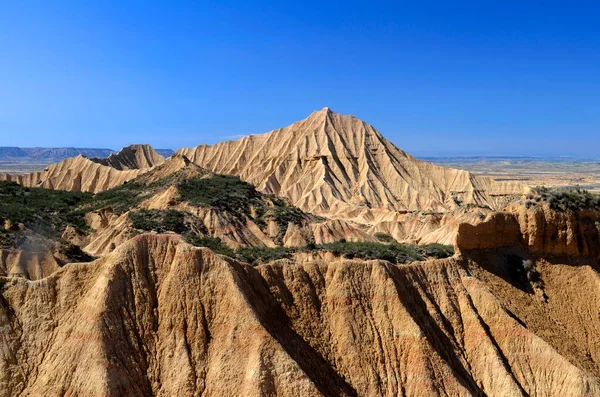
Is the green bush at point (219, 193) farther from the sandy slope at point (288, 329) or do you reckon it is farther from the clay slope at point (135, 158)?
the clay slope at point (135, 158)

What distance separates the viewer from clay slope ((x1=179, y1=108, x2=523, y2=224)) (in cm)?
11362

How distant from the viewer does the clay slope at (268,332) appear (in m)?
20.9

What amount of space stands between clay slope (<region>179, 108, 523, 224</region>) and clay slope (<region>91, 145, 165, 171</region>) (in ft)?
39.6

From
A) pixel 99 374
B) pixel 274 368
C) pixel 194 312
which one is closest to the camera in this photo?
pixel 99 374

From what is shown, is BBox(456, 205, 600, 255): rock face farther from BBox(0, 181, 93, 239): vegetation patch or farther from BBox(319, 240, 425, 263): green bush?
BBox(0, 181, 93, 239): vegetation patch

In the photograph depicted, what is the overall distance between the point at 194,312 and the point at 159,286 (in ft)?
7.12

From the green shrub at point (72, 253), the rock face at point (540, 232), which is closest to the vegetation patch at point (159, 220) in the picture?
the green shrub at point (72, 253)

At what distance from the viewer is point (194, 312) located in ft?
75.4

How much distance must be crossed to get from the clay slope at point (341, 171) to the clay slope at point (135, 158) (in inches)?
475

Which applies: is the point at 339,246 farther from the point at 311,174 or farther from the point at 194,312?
the point at 311,174

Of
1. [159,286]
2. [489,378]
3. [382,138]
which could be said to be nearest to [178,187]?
[159,286]

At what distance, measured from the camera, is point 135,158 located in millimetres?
146250

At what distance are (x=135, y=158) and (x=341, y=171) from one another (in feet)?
200

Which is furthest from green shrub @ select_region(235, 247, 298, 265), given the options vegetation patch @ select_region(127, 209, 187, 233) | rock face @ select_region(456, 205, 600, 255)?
vegetation patch @ select_region(127, 209, 187, 233)
